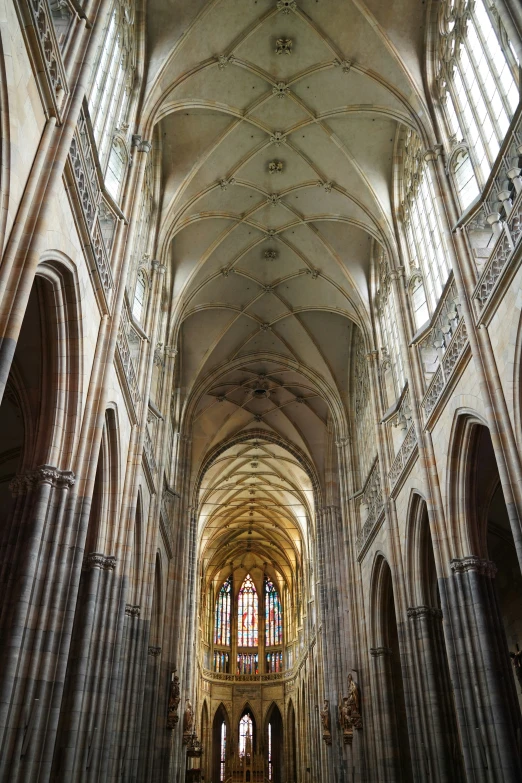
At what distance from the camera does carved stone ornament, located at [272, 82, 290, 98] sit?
1850cm

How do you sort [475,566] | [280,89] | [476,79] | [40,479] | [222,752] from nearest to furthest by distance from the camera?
1. [40,479]
2. [475,566]
3. [476,79]
4. [280,89]
5. [222,752]

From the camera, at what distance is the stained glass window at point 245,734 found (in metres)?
47.4

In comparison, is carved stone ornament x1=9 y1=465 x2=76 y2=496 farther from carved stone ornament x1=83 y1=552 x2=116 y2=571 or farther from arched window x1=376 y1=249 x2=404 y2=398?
arched window x1=376 y1=249 x2=404 y2=398

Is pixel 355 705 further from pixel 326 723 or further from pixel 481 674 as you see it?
pixel 481 674

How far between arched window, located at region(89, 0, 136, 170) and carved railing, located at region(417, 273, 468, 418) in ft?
26.1

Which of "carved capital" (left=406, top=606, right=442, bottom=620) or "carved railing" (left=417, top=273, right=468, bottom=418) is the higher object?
"carved railing" (left=417, top=273, right=468, bottom=418)

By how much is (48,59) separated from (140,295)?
9.46m

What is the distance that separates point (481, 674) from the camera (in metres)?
12.4

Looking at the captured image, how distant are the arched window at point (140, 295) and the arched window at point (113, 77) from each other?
4.27 metres

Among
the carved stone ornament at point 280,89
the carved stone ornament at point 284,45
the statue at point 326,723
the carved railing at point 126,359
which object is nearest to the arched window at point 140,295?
the carved railing at point 126,359

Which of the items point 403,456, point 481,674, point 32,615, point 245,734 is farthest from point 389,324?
point 245,734

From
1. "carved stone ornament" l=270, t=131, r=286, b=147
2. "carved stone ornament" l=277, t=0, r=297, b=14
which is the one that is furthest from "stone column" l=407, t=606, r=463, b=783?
"carved stone ornament" l=277, t=0, r=297, b=14

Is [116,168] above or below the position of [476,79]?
below

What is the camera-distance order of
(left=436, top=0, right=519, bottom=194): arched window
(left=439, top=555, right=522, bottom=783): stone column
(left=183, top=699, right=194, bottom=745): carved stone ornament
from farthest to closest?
(left=183, top=699, right=194, bottom=745): carved stone ornament → (left=436, top=0, right=519, bottom=194): arched window → (left=439, top=555, right=522, bottom=783): stone column
